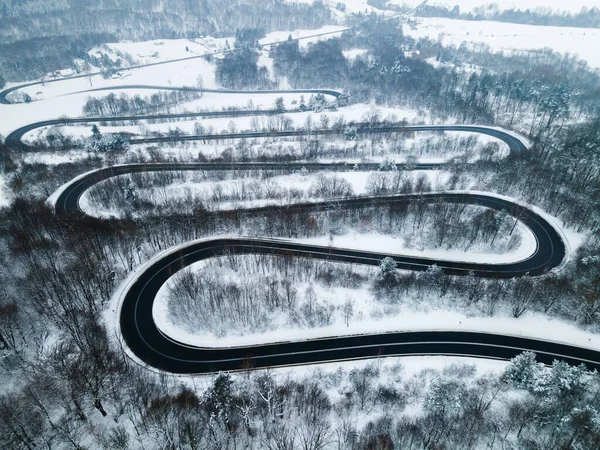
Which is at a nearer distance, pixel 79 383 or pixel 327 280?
pixel 79 383

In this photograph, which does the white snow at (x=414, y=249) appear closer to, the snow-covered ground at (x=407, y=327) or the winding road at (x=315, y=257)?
the winding road at (x=315, y=257)

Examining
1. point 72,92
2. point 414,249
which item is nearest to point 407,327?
point 414,249

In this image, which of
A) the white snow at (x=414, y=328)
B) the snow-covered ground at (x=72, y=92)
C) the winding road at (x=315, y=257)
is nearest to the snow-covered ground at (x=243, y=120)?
the snow-covered ground at (x=72, y=92)

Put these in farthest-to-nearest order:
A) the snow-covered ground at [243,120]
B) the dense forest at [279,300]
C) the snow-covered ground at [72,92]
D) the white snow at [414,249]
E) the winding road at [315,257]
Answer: the snow-covered ground at [72,92] → the snow-covered ground at [243,120] → the white snow at [414,249] → the winding road at [315,257] → the dense forest at [279,300]

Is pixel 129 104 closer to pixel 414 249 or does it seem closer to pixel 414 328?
pixel 414 249

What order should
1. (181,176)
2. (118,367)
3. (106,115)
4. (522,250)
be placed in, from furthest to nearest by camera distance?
(106,115), (181,176), (522,250), (118,367)

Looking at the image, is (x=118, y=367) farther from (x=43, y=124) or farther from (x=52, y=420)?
(x=43, y=124)

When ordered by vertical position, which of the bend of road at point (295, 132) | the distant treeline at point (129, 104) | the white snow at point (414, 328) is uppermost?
the distant treeline at point (129, 104)

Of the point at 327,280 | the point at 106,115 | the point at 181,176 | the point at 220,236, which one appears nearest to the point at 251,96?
the point at 106,115
